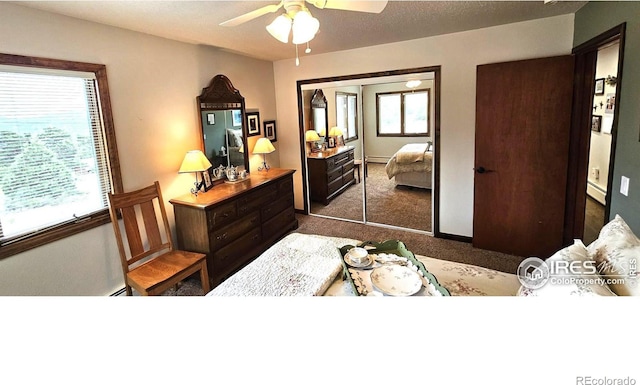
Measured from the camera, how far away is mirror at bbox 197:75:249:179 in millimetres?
3412

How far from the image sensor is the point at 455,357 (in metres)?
0.34

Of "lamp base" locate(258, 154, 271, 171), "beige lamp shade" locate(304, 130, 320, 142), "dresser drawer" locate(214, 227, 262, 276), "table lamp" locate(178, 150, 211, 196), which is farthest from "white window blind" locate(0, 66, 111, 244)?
"beige lamp shade" locate(304, 130, 320, 142)

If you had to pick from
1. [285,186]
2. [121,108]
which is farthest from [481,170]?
[121,108]

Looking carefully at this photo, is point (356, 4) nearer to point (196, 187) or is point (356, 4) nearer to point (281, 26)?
point (281, 26)

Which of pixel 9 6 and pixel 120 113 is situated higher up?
pixel 9 6

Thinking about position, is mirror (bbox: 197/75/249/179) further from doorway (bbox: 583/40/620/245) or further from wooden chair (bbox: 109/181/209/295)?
doorway (bbox: 583/40/620/245)

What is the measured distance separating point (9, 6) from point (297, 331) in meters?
2.79

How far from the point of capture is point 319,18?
2.62m

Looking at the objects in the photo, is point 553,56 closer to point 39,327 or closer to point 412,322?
point 412,322

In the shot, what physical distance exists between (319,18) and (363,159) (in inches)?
76.8

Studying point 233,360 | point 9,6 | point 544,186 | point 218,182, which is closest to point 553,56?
point 544,186

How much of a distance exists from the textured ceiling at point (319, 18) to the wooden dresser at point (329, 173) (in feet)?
4.74

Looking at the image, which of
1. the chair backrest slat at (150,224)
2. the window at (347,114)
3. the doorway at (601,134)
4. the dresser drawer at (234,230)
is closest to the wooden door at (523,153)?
the doorway at (601,134)

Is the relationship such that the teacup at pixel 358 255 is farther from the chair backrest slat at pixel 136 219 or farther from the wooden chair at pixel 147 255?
the chair backrest slat at pixel 136 219
